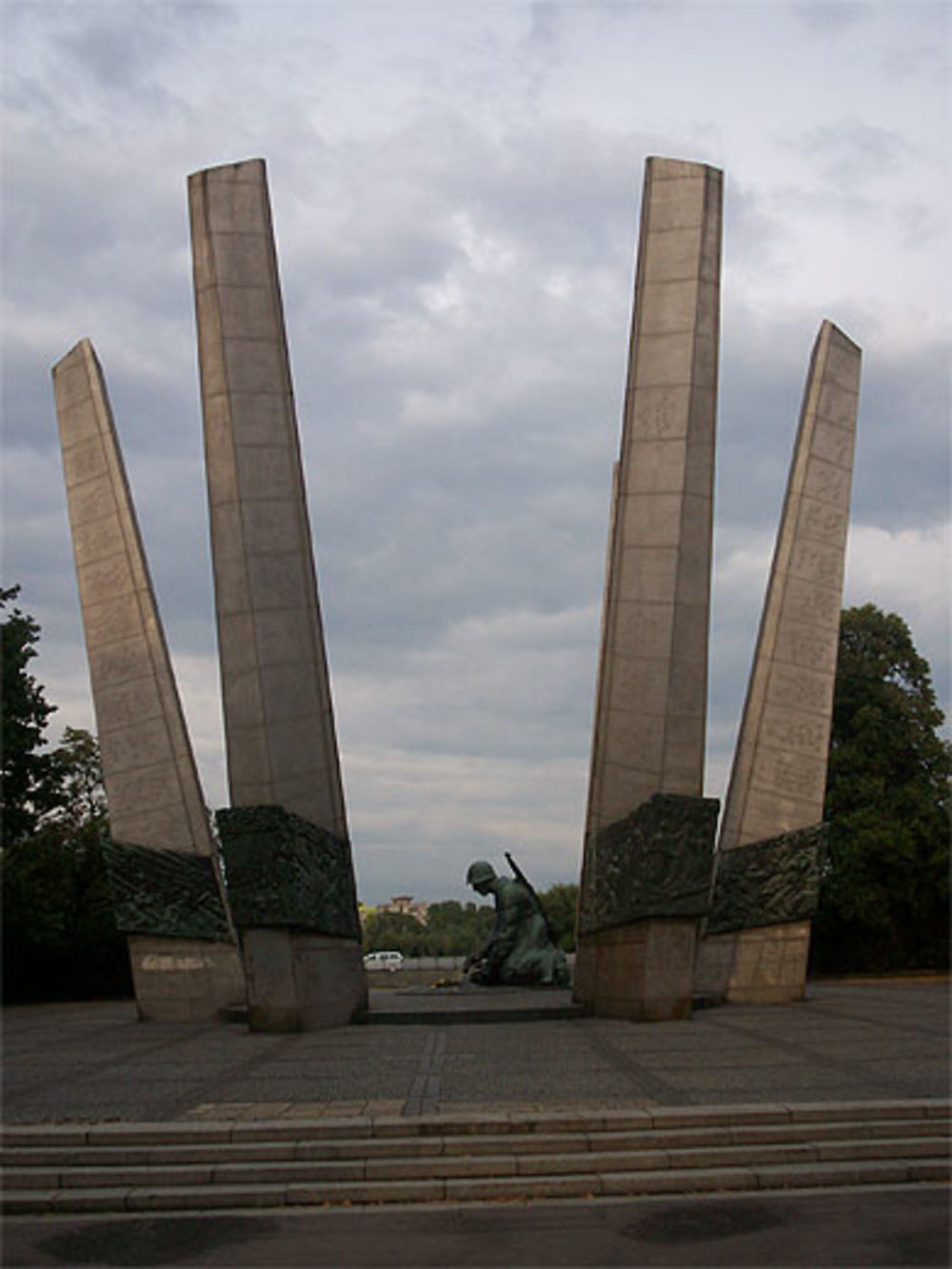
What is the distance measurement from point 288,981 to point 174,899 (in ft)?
13.4

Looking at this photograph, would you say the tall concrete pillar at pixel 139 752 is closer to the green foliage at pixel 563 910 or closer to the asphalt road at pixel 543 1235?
the asphalt road at pixel 543 1235

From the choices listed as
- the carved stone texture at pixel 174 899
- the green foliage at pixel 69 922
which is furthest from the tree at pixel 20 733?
the carved stone texture at pixel 174 899

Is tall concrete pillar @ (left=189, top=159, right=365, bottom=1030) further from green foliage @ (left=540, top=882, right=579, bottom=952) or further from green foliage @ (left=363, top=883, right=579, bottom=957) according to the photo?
green foliage @ (left=540, top=882, right=579, bottom=952)

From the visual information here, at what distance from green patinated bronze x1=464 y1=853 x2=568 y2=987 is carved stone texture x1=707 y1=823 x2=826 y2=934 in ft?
9.05

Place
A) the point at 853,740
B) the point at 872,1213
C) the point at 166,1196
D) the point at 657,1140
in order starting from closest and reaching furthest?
the point at 872,1213 → the point at 166,1196 → the point at 657,1140 → the point at 853,740

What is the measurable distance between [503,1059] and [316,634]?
606 centimetres

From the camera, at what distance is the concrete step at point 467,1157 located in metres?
7.16

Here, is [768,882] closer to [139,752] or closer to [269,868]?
[269,868]

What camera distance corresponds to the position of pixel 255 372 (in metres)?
14.6

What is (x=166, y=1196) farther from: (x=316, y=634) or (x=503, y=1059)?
(x=316, y=634)

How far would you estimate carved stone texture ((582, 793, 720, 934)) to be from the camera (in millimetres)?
A: 13375

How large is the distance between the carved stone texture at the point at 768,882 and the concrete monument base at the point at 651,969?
11.9ft

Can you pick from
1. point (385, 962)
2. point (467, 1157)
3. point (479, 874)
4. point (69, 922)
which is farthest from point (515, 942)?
point (385, 962)

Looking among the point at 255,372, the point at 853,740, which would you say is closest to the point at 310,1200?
the point at 255,372
